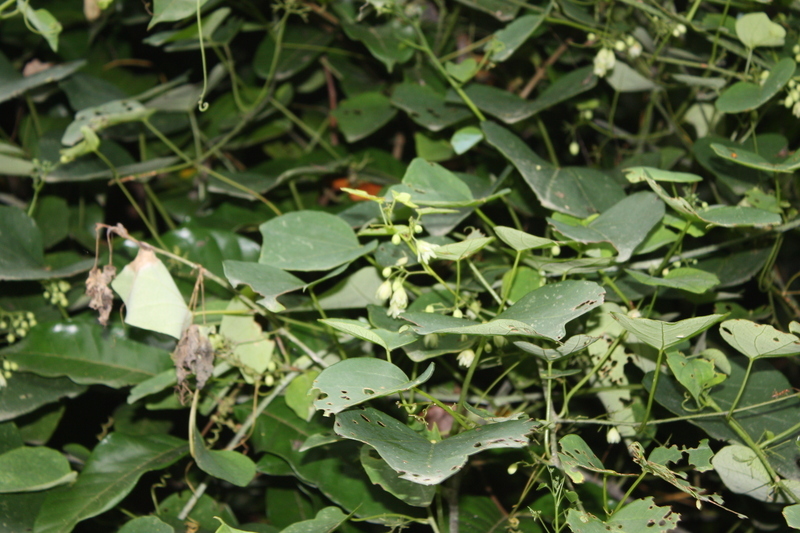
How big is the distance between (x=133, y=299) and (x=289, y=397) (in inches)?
9.6

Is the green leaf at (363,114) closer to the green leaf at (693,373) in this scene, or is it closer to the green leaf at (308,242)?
the green leaf at (308,242)

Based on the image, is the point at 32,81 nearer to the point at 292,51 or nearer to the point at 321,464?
the point at 292,51

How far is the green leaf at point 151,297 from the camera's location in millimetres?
708

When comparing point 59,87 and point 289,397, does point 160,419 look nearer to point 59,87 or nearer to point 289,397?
point 289,397

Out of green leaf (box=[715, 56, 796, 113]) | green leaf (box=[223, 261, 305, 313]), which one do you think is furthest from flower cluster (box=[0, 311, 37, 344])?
green leaf (box=[715, 56, 796, 113])

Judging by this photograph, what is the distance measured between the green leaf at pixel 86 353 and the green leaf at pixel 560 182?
1.90 ft

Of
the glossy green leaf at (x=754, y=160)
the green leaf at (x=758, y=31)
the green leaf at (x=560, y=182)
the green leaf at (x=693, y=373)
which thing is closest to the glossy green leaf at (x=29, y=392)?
the green leaf at (x=560, y=182)

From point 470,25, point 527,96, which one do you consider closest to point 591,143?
point 527,96

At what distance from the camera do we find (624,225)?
0.69m

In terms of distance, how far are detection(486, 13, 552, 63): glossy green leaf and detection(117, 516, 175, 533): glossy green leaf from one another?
774 millimetres

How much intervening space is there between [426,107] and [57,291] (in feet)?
2.15

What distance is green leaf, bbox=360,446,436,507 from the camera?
635mm

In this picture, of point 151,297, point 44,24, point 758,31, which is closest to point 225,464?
point 151,297

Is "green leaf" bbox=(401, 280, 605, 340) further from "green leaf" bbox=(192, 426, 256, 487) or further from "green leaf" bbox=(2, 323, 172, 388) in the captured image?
"green leaf" bbox=(2, 323, 172, 388)
